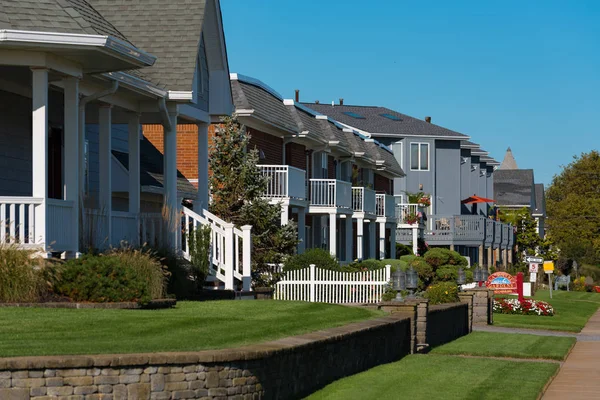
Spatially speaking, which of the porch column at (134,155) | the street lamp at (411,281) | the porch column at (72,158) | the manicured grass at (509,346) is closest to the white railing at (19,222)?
the porch column at (72,158)

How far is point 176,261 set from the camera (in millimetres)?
20000

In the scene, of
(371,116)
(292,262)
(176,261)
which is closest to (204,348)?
(176,261)

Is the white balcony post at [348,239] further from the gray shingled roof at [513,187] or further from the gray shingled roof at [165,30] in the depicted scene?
the gray shingled roof at [513,187]

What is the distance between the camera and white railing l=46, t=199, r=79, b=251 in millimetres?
16531

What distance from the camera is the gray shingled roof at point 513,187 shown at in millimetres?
91188

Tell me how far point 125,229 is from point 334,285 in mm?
13716

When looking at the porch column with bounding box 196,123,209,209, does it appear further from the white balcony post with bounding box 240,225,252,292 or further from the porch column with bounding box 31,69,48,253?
the porch column with bounding box 31,69,48,253

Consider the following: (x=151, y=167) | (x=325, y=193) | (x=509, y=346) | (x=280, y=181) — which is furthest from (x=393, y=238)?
(x=509, y=346)

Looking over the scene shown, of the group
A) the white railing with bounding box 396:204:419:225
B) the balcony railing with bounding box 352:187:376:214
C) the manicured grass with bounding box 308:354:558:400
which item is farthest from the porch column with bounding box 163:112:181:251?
the white railing with bounding box 396:204:419:225

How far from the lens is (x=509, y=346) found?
2295 cm

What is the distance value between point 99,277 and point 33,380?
580cm

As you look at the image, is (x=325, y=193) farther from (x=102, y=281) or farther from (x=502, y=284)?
(x=102, y=281)

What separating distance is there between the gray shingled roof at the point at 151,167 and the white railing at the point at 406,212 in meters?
26.7

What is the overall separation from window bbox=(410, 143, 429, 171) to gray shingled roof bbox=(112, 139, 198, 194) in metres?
36.9
